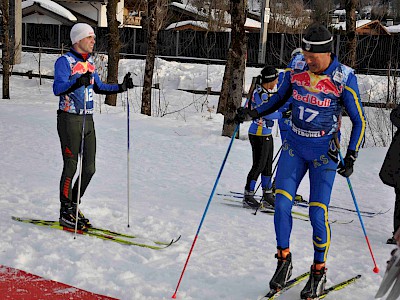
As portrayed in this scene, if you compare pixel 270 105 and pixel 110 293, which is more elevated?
pixel 270 105

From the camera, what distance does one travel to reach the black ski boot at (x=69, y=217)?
5.80 metres

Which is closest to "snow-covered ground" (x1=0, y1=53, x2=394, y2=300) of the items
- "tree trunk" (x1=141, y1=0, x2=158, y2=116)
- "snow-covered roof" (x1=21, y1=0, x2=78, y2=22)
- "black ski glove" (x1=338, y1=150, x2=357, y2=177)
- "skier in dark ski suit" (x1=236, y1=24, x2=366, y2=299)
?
"skier in dark ski suit" (x1=236, y1=24, x2=366, y2=299)

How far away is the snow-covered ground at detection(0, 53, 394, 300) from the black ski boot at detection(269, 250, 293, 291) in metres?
0.15

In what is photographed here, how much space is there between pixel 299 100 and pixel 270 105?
354 millimetres

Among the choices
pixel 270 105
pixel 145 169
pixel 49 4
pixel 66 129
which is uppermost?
pixel 49 4

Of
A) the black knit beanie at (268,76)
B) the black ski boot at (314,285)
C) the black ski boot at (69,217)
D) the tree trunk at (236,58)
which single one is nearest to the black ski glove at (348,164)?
the black ski boot at (314,285)

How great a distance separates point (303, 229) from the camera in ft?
21.1

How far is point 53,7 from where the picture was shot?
38.9 metres

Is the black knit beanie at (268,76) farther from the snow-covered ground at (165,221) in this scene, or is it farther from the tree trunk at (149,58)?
the tree trunk at (149,58)

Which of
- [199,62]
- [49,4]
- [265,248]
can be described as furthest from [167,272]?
[49,4]

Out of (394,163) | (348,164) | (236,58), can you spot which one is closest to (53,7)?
(236,58)

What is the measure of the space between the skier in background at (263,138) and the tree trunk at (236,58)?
15.9 feet

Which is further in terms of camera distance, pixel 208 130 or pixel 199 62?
pixel 199 62

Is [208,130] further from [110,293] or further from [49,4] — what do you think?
[49,4]
